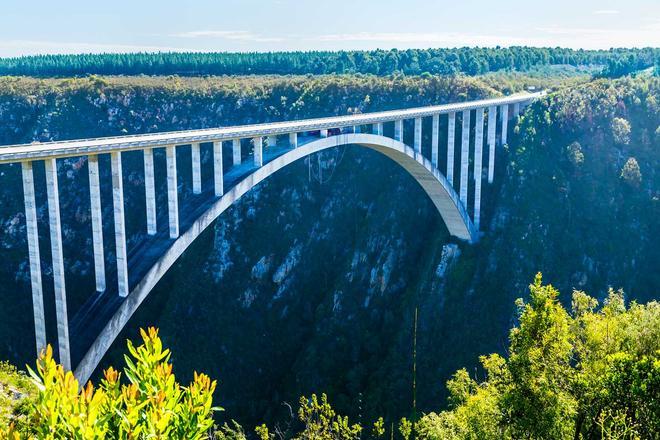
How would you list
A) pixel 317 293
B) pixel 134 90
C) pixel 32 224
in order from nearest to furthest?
1. pixel 32 224
2. pixel 317 293
3. pixel 134 90

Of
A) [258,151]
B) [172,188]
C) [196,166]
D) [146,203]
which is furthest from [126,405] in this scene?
[258,151]

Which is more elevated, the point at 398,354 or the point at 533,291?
the point at 533,291

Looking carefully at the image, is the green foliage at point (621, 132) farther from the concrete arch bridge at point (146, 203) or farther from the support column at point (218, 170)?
the support column at point (218, 170)

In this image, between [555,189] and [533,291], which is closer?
[533,291]

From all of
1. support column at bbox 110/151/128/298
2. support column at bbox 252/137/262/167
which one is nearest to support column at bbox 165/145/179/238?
support column at bbox 110/151/128/298

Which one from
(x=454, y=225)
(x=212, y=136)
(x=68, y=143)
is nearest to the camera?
(x=68, y=143)

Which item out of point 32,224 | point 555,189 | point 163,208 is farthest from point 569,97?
point 32,224

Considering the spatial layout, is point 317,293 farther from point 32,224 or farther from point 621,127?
point 32,224

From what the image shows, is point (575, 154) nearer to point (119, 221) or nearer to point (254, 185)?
point (254, 185)
